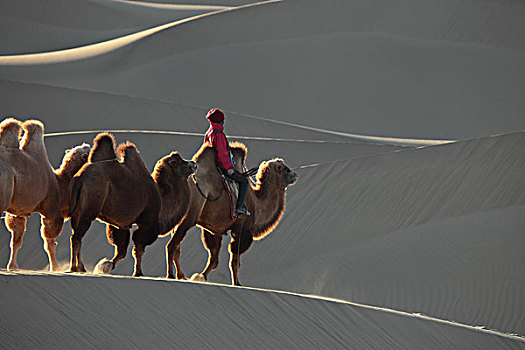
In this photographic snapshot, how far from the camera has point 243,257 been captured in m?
17.2

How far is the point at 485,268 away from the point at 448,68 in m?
19.9

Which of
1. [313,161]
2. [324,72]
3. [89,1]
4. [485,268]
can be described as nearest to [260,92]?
[324,72]

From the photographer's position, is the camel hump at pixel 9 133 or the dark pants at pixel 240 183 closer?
the camel hump at pixel 9 133

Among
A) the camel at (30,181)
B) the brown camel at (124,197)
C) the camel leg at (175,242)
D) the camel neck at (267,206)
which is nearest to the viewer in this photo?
the camel at (30,181)

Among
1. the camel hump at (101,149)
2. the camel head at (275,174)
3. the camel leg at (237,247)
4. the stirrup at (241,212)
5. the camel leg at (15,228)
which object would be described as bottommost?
the camel leg at (15,228)

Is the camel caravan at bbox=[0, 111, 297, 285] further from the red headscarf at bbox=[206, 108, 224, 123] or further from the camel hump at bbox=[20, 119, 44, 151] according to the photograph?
the red headscarf at bbox=[206, 108, 224, 123]

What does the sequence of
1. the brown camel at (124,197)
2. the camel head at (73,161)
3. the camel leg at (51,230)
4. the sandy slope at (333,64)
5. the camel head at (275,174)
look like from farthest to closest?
1. the sandy slope at (333,64)
2. the camel head at (275,174)
3. the camel head at (73,161)
4. the camel leg at (51,230)
5. the brown camel at (124,197)

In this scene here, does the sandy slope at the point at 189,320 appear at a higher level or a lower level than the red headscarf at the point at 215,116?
lower

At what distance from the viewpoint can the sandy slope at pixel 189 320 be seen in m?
8.17

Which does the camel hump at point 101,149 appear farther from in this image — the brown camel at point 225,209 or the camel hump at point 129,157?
the brown camel at point 225,209

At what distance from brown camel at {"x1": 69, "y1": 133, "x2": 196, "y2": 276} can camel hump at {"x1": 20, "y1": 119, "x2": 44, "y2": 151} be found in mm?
548

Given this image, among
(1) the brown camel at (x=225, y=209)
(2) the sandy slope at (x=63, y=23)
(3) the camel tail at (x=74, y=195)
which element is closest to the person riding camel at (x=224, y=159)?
(1) the brown camel at (x=225, y=209)

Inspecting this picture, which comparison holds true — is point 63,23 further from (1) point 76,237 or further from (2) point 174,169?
(1) point 76,237

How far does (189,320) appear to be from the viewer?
9062mm
